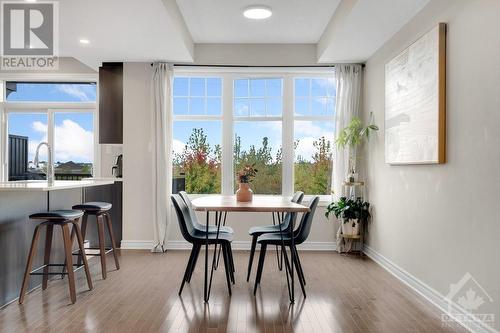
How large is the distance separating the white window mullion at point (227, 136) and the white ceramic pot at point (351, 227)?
1.62 m

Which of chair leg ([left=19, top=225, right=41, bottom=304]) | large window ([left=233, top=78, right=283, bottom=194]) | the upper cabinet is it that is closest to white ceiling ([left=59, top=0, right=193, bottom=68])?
the upper cabinet

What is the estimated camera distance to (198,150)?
5438mm

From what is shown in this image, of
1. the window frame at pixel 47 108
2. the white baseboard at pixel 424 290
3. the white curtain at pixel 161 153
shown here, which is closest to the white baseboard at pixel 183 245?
the white curtain at pixel 161 153

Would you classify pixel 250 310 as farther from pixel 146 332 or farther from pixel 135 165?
pixel 135 165

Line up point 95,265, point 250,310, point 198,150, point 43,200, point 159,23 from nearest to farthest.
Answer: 1. point 250,310
2. point 43,200
3. point 159,23
4. point 95,265
5. point 198,150

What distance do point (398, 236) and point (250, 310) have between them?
6.18 feet

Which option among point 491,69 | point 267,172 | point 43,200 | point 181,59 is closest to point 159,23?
point 181,59

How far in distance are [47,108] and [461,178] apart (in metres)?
5.61

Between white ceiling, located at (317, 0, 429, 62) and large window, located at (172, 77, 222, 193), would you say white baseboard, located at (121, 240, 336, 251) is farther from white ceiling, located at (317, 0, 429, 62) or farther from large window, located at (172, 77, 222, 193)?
white ceiling, located at (317, 0, 429, 62)

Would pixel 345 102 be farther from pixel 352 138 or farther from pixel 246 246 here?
pixel 246 246

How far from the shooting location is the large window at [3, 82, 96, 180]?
5.71 m

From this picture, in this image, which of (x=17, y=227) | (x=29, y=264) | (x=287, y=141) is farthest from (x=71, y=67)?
(x=29, y=264)

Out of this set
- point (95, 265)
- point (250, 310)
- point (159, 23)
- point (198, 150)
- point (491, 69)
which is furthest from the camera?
point (198, 150)

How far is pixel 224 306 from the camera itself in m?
3.06
